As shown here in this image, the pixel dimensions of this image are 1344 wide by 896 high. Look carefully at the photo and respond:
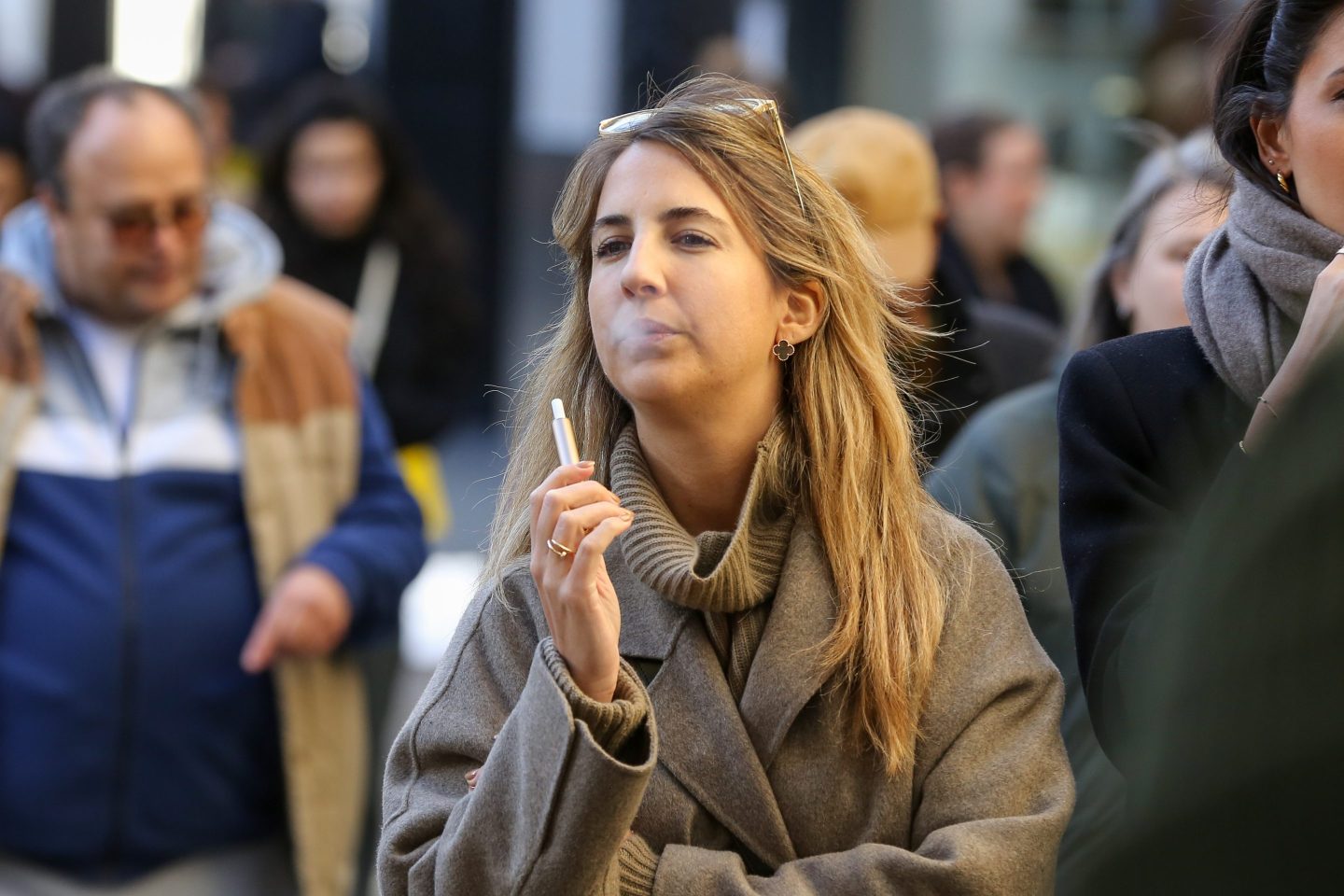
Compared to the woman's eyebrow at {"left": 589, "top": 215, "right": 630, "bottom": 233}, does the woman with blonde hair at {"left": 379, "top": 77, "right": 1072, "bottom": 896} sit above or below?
below

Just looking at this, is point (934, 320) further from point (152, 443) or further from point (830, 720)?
point (830, 720)

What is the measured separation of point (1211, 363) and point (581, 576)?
0.84 m

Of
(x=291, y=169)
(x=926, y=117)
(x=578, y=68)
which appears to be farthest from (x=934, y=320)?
(x=926, y=117)

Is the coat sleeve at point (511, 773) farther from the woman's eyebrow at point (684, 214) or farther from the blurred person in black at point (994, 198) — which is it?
the blurred person in black at point (994, 198)

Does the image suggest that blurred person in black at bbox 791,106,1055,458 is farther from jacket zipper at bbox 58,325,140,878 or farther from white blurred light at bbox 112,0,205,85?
white blurred light at bbox 112,0,205,85

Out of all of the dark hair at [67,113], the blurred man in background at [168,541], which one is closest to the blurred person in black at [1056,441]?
the blurred man in background at [168,541]

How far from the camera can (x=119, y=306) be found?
4.02 metres

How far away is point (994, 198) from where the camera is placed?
605 centimetres

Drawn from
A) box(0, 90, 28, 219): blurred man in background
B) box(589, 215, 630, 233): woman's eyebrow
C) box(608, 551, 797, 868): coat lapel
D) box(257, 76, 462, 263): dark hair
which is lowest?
box(0, 90, 28, 219): blurred man in background

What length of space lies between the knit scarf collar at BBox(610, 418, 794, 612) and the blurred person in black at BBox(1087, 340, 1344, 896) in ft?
3.29

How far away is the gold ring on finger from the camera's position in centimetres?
203

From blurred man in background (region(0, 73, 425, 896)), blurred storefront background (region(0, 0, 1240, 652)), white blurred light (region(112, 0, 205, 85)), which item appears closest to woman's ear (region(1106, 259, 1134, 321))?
blurred man in background (region(0, 73, 425, 896))

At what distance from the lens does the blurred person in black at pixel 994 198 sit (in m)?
6.04

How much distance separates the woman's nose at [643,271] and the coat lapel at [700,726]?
373mm
